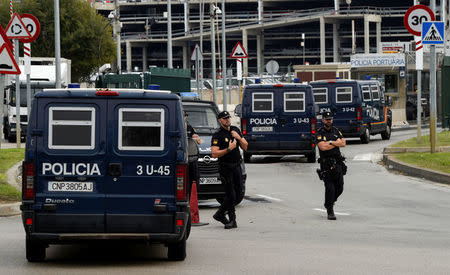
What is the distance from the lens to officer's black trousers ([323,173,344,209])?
15375mm

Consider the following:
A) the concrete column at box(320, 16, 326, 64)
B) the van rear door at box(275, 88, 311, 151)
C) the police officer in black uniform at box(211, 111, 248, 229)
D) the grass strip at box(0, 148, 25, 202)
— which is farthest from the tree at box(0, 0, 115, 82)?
the concrete column at box(320, 16, 326, 64)

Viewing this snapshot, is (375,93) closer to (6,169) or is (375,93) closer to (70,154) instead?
(6,169)

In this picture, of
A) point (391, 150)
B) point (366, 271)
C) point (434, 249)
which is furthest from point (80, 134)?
point (391, 150)

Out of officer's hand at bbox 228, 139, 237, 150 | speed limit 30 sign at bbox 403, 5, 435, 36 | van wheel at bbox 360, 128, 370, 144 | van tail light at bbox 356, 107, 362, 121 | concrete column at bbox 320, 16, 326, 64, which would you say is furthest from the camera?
concrete column at bbox 320, 16, 326, 64

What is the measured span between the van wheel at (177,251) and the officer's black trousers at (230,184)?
11.2 feet

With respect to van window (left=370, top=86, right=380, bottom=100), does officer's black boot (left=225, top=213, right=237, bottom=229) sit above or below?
below

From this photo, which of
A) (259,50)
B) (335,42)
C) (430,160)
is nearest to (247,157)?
(430,160)

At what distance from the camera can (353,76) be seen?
5434 cm

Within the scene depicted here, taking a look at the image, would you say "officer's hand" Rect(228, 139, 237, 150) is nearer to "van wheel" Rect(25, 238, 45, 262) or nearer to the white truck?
"van wheel" Rect(25, 238, 45, 262)

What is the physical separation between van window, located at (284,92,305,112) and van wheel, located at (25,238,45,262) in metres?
17.5

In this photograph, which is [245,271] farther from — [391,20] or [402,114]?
[391,20]

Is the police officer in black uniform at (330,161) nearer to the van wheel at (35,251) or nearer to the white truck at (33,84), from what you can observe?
the van wheel at (35,251)

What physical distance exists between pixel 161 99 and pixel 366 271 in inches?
105

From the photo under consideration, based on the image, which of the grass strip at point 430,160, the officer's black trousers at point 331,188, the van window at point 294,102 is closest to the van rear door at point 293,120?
the van window at point 294,102
